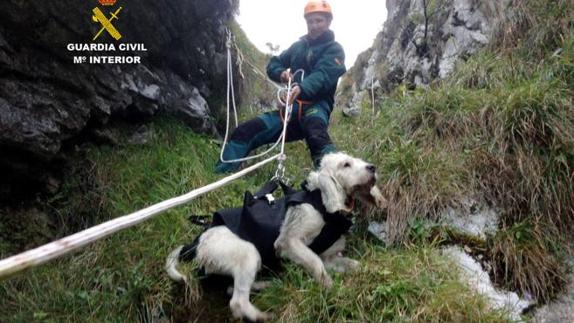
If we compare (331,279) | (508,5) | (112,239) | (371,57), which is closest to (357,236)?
(331,279)

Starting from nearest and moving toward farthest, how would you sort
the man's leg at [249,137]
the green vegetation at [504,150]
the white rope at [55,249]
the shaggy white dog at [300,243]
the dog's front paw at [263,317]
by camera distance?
the white rope at [55,249] → the dog's front paw at [263,317] → the shaggy white dog at [300,243] → the green vegetation at [504,150] → the man's leg at [249,137]

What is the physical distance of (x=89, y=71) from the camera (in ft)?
17.8

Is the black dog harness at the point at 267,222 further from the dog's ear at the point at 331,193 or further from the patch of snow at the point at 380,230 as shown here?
the patch of snow at the point at 380,230

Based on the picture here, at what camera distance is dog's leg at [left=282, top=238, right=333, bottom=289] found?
375cm

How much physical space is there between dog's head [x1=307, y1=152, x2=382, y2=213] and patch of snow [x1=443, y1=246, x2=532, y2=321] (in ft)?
2.93

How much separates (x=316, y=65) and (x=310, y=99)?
1.75ft

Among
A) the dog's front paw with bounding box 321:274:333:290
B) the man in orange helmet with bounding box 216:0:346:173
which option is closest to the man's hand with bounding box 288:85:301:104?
the man in orange helmet with bounding box 216:0:346:173

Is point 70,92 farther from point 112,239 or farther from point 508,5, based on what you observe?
point 508,5

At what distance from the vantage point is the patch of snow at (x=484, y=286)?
12.1 feet

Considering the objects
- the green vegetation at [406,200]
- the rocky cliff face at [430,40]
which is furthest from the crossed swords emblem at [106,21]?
the rocky cliff face at [430,40]

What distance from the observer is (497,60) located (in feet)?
21.6

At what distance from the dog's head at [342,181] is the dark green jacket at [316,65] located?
2084mm

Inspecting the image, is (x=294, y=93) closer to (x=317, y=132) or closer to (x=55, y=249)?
(x=317, y=132)

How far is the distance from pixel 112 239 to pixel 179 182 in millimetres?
1087
